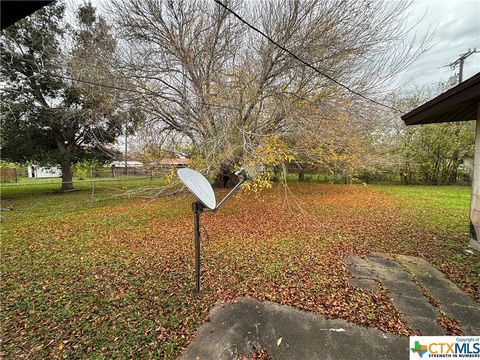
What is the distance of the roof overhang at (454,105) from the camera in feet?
9.72

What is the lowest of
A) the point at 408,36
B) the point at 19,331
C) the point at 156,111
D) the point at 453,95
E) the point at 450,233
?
the point at 19,331

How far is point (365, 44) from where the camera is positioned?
5895mm

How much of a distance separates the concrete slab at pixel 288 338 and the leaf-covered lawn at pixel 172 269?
0.14 m

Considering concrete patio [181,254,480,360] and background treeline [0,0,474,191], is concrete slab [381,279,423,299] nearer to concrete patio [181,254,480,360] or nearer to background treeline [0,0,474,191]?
concrete patio [181,254,480,360]

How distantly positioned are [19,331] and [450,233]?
6848 millimetres

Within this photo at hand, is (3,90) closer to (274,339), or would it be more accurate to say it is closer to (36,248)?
(36,248)

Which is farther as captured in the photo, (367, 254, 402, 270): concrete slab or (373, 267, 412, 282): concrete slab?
(367, 254, 402, 270): concrete slab

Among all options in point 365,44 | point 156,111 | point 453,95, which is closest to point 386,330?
point 453,95

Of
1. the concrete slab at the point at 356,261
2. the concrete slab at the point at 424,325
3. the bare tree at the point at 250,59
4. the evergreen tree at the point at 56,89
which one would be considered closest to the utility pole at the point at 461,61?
the bare tree at the point at 250,59

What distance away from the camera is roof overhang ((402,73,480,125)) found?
117 inches

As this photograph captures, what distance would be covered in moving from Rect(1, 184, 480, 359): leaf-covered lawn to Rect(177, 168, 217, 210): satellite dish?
67 cm

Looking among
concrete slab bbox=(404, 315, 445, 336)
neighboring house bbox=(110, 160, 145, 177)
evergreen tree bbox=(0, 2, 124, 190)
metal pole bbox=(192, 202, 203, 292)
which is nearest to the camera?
concrete slab bbox=(404, 315, 445, 336)

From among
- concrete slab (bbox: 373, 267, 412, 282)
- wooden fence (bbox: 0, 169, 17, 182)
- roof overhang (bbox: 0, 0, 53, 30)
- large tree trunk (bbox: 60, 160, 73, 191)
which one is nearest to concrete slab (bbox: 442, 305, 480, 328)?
concrete slab (bbox: 373, 267, 412, 282)

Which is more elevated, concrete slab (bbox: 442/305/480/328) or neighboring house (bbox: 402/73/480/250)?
neighboring house (bbox: 402/73/480/250)
